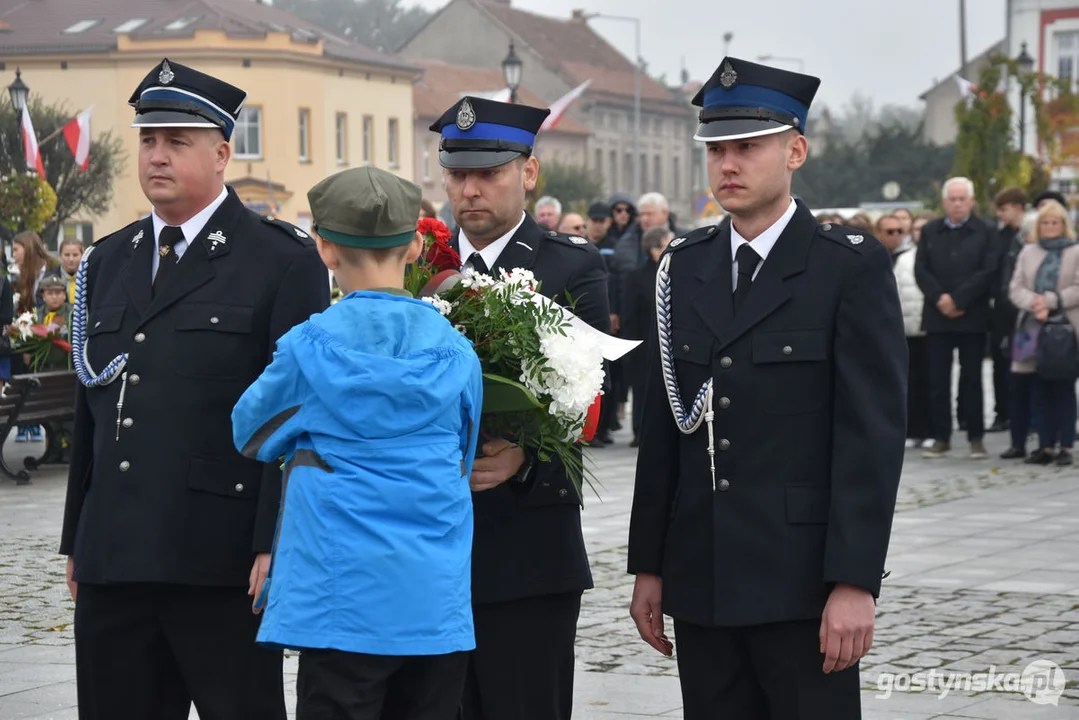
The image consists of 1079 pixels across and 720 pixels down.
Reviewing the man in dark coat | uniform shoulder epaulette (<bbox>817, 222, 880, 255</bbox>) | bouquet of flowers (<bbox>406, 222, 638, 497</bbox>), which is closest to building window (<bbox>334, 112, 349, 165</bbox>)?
the man in dark coat

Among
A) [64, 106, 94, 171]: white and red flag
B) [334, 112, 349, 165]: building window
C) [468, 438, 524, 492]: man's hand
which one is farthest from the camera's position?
[334, 112, 349, 165]: building window

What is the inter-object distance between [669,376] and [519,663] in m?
0.90

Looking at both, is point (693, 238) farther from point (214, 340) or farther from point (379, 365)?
point (214, 340)

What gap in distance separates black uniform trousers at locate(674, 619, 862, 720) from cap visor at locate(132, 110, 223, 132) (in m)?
1.81

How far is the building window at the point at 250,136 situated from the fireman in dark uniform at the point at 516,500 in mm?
57451

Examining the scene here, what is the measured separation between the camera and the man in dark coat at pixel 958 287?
14.7 metres

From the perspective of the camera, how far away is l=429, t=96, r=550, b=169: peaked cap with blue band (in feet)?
15.5

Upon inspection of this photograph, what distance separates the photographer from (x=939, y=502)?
12.2m

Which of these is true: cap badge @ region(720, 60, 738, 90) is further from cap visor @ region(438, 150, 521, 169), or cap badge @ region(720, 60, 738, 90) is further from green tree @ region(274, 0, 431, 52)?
green tree @ region(274, 0, 431, 52)

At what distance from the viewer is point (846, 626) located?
3.81 m

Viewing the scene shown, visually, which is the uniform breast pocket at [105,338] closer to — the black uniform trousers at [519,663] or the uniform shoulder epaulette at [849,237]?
the black uniform trousers at [519,663]

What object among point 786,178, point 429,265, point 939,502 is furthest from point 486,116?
point 939,502

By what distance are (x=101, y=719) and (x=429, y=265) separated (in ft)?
4.75

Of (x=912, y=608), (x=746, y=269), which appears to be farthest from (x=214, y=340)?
(x=912, y=608)
